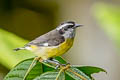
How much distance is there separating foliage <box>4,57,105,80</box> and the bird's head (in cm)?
25

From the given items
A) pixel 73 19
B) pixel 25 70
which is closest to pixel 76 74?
pixel 25 70

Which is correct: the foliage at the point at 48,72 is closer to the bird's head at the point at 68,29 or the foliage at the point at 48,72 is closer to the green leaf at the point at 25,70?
the green leaf at the point at 25,70

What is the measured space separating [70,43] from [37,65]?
0.90 ft

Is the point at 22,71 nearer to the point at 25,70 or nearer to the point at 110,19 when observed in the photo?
the point at 25,70

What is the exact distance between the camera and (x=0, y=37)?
2203 mm

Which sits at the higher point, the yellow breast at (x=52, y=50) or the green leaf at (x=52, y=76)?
the yellow breast at (x=52, y=50)

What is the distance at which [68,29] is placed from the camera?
1.77 m

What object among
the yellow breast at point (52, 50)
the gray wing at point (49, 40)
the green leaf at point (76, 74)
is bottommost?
the green leaf at point (76, 74)

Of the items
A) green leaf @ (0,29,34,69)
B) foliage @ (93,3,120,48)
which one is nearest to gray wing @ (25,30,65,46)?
green leaf @ (0,29,34,69)

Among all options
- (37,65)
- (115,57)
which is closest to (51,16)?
(115,57)

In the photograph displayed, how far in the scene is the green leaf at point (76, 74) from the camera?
49.9 inches

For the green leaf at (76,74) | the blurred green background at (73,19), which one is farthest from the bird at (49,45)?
the blurred green background at (73,19)

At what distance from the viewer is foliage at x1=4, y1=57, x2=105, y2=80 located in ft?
4.18

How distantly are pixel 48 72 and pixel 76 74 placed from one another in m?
0.08
